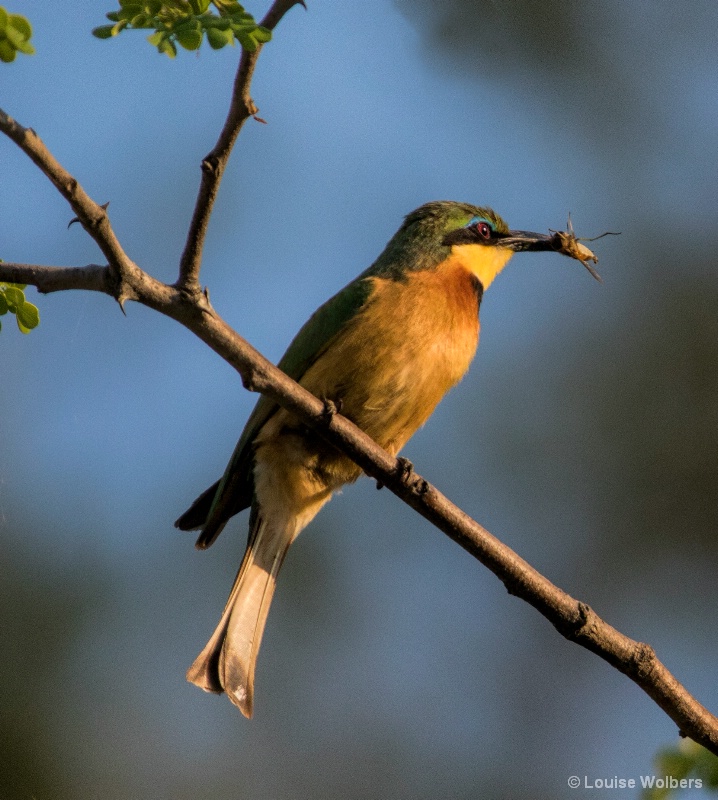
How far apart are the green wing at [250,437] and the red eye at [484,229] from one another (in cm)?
69

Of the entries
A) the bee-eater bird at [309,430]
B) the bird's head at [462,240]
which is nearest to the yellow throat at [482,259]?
the bird's head at [462,240]

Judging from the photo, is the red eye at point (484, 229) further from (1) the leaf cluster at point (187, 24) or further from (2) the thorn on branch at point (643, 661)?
(1) the leaf cluster at point (187, 24)

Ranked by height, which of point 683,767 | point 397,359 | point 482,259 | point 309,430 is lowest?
point 683,767

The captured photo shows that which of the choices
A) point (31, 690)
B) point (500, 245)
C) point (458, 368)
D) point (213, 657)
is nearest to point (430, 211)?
point (500, 245)

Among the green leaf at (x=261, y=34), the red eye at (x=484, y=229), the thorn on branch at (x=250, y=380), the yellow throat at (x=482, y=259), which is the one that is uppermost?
the red eye at (x=484, y=229)

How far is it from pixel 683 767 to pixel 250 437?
5.41 ft

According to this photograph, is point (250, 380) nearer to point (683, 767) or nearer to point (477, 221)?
point (683, 767)

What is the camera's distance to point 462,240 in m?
4.04

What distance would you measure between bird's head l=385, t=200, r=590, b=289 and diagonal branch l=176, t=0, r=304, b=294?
1.83 meters

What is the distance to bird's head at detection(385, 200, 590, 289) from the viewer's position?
3951 millimetres

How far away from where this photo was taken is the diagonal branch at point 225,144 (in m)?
1.96

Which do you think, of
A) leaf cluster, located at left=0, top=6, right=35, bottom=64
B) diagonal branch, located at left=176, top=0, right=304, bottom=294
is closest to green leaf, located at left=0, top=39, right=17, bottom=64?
leaf cluster, located at left=0, top=6, right=35, bottom=64

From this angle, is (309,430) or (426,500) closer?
(426,500)

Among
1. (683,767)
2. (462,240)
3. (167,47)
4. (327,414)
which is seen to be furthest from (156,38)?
(462,240)
